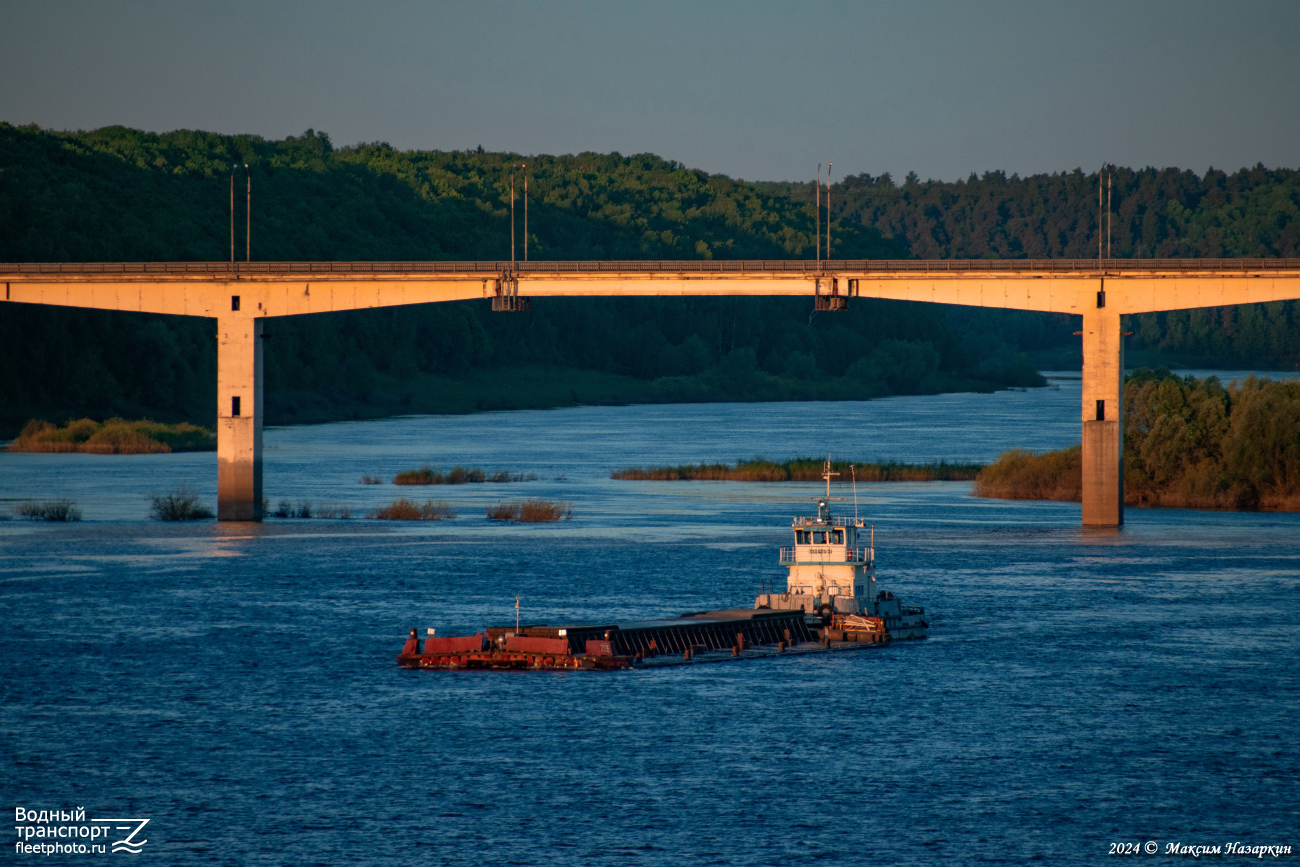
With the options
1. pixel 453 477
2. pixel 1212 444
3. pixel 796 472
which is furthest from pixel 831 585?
pixel 796 472

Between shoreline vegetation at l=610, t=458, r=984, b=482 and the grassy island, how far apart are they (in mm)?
42958

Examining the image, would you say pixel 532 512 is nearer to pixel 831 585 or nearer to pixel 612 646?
pixel 831 585

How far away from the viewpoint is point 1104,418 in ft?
274

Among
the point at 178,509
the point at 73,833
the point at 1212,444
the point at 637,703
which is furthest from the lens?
the point at 1212,444

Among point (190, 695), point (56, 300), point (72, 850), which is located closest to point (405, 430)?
point (56, 300)

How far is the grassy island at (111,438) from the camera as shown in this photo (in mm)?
132875

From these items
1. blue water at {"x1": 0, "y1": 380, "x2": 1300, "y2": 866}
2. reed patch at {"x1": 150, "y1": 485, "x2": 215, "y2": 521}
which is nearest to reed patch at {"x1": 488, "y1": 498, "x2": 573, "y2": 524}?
blue water at {"x1": 0, "y1": 380, "x2": 1300, "y2": 866}

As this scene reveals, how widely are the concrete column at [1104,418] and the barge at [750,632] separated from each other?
2643cm

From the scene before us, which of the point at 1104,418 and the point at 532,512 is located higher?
the point at 1104,418

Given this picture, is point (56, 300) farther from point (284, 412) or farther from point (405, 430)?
point (284, 412)

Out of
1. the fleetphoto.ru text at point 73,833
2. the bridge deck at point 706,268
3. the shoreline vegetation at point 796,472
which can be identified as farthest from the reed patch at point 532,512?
the fleetphoto.ru text at point 73,833

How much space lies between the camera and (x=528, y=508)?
3561 inches

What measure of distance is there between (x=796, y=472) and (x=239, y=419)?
3916 cm

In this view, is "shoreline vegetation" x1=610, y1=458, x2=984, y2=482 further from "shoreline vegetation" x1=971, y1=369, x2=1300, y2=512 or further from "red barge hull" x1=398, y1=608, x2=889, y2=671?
"red barge hull" x1=398, y1=608, x2=889, y2=671
